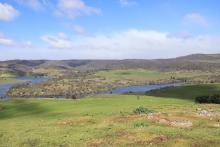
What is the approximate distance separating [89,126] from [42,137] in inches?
247

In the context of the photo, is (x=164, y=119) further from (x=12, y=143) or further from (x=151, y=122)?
(x=12, y=143)

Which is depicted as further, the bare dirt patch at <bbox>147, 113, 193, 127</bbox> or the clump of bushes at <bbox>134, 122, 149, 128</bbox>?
the bare dirt patch at <bbox>147, 113, 193, 127</bbox>

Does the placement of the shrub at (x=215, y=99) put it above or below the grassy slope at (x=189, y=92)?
above

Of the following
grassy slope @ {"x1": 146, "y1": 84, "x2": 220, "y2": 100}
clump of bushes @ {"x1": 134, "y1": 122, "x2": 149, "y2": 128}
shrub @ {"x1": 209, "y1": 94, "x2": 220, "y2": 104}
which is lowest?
grassy slope @ {"x1": 146, "y1": 84, "x2": 220, "y2": 100}

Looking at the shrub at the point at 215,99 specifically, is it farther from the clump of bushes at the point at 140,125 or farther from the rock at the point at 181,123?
the clump of bushes at the point at 140,125

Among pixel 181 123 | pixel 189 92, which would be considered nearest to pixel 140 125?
pixel 181 123

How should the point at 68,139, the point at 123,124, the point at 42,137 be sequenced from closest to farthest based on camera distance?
the point at 68,139 → the point at 42,137 → the point at 123,124

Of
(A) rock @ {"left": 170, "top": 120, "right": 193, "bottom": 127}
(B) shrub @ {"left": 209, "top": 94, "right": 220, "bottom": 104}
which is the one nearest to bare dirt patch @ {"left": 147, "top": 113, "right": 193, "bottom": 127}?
(A) rock @ {"left": 170, "top": 120, "right": 193, "bottom": 127}

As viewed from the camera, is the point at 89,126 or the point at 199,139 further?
the point at 89,126

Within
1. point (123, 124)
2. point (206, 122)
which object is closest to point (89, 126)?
point (123, 124)

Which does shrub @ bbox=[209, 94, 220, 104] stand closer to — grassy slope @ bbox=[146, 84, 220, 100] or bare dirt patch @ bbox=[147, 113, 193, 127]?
bare dirt patch @ bbox=[147, 113, 193, 127]

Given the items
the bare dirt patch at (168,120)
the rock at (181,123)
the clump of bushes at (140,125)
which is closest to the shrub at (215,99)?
the bare dirt patch at (168,120)

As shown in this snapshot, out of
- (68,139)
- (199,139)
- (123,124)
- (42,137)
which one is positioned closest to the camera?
(199,139)

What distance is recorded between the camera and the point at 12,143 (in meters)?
28.8
